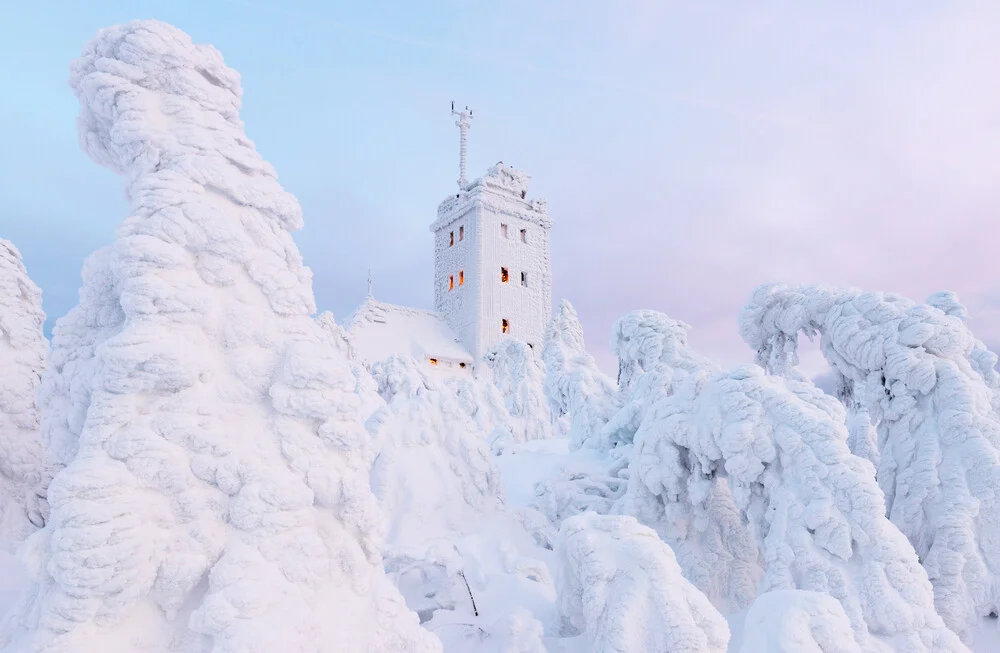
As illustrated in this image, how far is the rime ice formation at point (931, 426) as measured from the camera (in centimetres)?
652

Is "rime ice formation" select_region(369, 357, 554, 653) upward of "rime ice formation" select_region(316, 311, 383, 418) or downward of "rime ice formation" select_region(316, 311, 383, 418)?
downward

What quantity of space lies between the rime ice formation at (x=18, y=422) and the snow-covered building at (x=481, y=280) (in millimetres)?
31102

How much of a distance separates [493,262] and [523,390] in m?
19.6

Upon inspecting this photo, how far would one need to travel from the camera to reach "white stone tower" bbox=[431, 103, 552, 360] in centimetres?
4116

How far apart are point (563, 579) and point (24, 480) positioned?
470cm

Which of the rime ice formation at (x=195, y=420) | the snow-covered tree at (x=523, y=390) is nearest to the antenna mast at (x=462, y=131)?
the snow-covered tree at (x=523, y=390)

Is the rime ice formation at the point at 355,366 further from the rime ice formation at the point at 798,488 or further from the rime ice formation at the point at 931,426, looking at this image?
the rime ice formation at the point at 931,426

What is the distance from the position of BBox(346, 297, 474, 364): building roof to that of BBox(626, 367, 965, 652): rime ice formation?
1120 inches

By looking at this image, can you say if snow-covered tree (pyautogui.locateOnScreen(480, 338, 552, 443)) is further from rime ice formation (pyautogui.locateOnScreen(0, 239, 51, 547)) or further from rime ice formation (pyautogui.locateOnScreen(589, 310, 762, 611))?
rime ice formation (pyautogui.locateOnScreen(0, 239, 51, 547))

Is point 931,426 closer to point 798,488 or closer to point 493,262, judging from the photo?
point 798,488

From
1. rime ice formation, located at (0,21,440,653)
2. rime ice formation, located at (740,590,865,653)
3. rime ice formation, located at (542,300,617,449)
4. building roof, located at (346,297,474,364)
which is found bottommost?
rime ice formation, located at (740,590,865,653)

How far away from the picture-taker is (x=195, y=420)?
3084mm

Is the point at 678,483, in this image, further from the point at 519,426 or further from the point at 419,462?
the point at 519,426

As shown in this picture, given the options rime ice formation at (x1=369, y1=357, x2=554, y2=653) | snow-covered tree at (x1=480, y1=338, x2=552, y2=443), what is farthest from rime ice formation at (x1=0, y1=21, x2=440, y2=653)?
snow-covered tree at (x1=480, y1=338, x2=552, y2=443)
